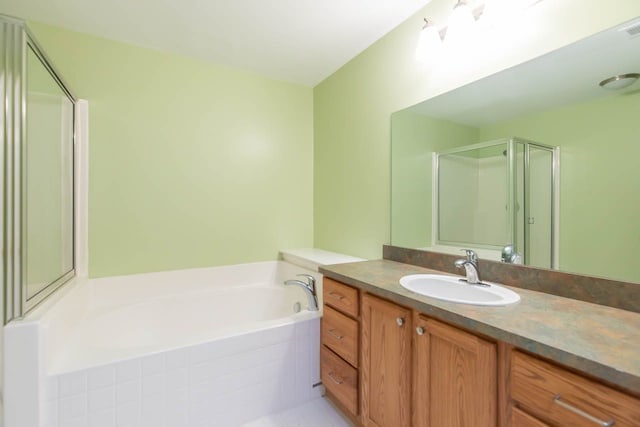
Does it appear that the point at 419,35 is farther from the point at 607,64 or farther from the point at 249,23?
the point at 249,23

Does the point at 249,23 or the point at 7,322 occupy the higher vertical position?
the point at 249,23

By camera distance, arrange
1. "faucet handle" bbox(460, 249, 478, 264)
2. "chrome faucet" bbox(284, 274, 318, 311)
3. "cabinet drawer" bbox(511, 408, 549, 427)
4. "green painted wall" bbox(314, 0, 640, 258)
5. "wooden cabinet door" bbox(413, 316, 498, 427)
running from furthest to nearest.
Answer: "chrome faucet" bbox(284, 274, 318, 311) → "faucet handle" bbox(460, 249, 478, 264) → "green painted wall" bbox(314, 0, 640, 258) → "wooden cabinet door" bbox(413, 316, 498, 427) → "cabinet drawer" bbox(511, 408, 549, 427)

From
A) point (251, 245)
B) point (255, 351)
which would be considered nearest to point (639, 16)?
point (255, 351)

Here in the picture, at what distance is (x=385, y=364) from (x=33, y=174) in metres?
1.87

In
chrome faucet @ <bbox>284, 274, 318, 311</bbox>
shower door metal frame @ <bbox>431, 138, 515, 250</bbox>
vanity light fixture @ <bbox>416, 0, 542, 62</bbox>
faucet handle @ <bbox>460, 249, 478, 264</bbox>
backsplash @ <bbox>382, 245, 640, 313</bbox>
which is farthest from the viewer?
chrome faucet @ <bbox>284, 274, 318, 311</bbox>

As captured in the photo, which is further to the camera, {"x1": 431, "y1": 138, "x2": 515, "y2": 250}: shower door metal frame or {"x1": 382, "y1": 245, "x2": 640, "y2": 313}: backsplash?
{"x1": 431, "y1": 138, "x2": 515, "y2": 250}: shower door metal frame

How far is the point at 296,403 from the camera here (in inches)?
69.6

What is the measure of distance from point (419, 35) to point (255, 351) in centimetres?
206

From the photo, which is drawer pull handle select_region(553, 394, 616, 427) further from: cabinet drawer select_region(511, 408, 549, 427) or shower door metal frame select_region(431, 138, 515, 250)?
shower door metal frame select_region(431, 138, 515, 250)

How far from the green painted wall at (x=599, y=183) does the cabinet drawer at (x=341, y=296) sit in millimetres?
897

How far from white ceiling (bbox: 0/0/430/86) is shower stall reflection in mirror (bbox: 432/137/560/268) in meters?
0.96

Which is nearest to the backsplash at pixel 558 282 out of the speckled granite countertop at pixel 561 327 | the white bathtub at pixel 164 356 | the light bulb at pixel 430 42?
the speckled granite countertop at pixel 561 327

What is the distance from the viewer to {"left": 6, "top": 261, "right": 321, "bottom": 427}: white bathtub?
1254 mm

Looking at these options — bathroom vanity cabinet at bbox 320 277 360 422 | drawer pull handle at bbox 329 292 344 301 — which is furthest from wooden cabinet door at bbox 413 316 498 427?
drawer pull handle at bbox 329 292 344 301
